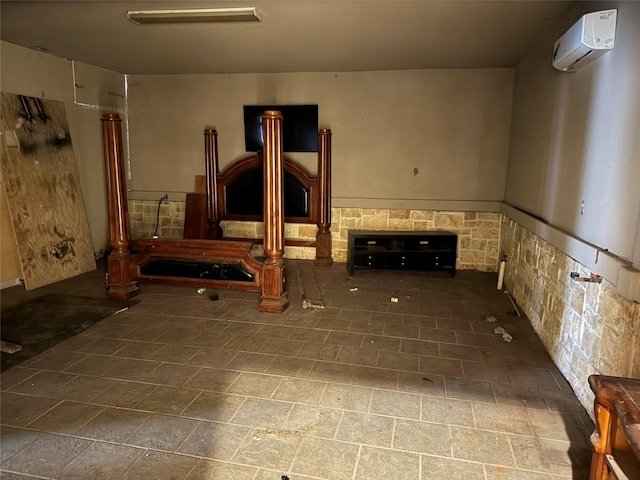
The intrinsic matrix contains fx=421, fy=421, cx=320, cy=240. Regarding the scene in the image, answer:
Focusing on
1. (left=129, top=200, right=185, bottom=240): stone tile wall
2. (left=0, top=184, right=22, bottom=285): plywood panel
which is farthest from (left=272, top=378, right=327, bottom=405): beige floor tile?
(left=129, top=200, right=185, bottom=240): stone tile wall

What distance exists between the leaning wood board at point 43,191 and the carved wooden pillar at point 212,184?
1.61 m

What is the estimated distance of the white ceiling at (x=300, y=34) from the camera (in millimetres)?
3410

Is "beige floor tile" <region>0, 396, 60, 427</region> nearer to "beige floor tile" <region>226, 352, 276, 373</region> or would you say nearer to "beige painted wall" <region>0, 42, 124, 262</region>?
"beige floor tile" <region>226, 352, 276, 373</region>

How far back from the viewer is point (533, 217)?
4004 millimetres

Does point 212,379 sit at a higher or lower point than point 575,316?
lower

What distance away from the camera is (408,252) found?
5414mm

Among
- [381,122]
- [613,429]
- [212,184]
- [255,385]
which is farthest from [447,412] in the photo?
[212,184]

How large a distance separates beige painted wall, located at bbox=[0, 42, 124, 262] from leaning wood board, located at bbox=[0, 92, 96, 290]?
17 cm

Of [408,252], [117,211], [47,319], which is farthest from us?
[408,252]

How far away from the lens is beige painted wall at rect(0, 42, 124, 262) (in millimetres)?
4738

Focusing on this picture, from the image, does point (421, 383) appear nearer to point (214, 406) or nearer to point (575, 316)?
point (575, 316)

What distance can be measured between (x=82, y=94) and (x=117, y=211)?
7.75 ft

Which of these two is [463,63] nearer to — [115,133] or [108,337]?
[115,133]

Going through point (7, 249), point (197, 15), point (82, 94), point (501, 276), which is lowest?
point (501, 276)
